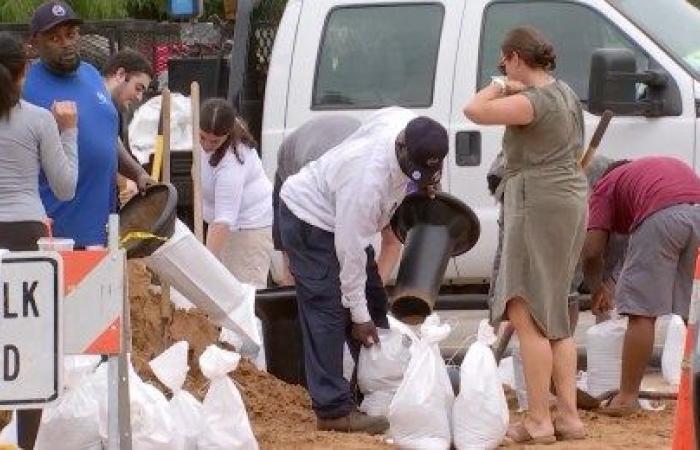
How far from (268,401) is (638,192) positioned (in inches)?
75.4

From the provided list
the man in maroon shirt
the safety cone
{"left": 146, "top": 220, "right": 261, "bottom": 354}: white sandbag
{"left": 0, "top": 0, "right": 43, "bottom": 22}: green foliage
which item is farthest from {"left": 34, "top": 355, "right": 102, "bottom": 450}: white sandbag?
{"left": 0, "top": 0, "right": 43, "bottom": 22}: green foliage

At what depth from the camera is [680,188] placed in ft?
31.2

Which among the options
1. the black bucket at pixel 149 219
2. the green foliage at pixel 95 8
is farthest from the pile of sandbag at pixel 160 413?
the green foliage at pixel 95 8

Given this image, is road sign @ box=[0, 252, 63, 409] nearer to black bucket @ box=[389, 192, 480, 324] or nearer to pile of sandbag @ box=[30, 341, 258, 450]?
pile of sandbag @ box=[30, 341, 258, 450]

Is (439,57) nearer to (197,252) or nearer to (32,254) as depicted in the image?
(197,252)

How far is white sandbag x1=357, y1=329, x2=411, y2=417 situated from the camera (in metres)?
9.32

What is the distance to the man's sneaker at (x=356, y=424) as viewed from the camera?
917 cm

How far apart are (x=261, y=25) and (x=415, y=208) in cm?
433

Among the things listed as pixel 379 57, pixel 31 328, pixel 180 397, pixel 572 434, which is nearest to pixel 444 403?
pixel 572 434

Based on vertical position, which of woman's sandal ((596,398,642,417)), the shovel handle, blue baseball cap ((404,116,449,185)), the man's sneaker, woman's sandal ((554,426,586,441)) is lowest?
woman's sandal ((596,398,642,417))

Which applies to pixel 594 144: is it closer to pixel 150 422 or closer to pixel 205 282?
pixel 205 282

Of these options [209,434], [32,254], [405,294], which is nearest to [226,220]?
[405,294]

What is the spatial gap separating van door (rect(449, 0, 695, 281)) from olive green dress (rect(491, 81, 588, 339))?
8.65 ft

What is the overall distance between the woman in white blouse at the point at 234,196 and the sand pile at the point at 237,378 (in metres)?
0.97
